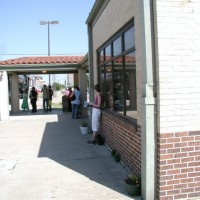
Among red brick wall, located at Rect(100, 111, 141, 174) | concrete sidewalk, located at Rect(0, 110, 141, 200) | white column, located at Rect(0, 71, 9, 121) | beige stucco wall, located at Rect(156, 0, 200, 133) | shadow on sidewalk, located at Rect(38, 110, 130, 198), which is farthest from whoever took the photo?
white column, located at Rect(0, 71, 9, 121)

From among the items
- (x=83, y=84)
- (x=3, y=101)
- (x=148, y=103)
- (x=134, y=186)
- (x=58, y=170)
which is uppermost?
(x=83, y=84)

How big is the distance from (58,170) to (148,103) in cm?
288

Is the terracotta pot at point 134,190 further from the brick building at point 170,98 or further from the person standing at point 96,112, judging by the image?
the person standing at point 96,112

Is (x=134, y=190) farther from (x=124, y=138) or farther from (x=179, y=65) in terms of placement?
(x=179, y=65)

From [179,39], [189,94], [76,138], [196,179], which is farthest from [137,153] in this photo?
[76,138]

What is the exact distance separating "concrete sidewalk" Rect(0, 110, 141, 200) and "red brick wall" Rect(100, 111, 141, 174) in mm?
276

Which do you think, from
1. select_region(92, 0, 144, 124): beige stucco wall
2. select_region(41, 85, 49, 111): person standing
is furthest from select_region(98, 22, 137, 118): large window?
select_region(41, 85, 49, 111): person standing

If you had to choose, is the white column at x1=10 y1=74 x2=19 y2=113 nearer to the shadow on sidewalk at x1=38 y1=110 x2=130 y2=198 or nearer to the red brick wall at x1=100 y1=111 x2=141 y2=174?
the shadow on sidewalk at x1=38 y1=110 x2=130 y2=198

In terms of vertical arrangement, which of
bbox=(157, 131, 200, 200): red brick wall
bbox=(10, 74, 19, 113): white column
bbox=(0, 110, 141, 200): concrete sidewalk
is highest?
bbox=(10, 74, 19, 113): white column

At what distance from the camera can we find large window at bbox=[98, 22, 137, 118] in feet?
20.1

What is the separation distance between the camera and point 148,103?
4.48m

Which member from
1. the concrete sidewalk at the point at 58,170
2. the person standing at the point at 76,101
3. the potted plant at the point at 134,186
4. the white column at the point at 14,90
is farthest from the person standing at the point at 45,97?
the potted plant at the point at 134,186

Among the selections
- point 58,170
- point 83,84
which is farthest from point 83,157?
point 83,84

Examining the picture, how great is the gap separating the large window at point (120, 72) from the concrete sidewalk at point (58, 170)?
1.22m
